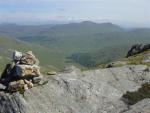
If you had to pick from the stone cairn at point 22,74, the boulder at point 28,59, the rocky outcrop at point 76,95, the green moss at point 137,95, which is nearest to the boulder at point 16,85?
the stone cairn at point 22,74

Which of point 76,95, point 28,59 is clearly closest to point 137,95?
point 76,95

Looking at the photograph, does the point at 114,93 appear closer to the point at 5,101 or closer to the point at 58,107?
the point at 58,107

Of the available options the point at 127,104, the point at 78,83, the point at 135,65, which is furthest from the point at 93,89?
the point at 135,65

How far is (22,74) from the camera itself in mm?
38312

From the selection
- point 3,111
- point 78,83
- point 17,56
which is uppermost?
point 17,56

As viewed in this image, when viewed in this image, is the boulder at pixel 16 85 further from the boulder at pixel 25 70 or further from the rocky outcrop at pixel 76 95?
the boulder at pixel 25 70

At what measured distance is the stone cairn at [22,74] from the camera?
1505 inches

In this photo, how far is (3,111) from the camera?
37875 mm

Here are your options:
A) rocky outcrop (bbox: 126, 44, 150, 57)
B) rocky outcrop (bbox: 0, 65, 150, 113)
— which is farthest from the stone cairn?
rocky outcrop (bbox: 126, 44, 150, 57)

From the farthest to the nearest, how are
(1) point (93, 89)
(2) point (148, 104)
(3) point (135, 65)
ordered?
(3) point (135, 65) → (1) point (93, 89) → (2) point (148, 104)

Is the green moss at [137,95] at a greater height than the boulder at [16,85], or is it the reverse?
the boulder at [16,85]

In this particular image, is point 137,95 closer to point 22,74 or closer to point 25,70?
point 25,70

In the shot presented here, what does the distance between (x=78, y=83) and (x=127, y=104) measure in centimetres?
593

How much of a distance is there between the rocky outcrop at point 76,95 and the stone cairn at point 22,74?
0.83m
